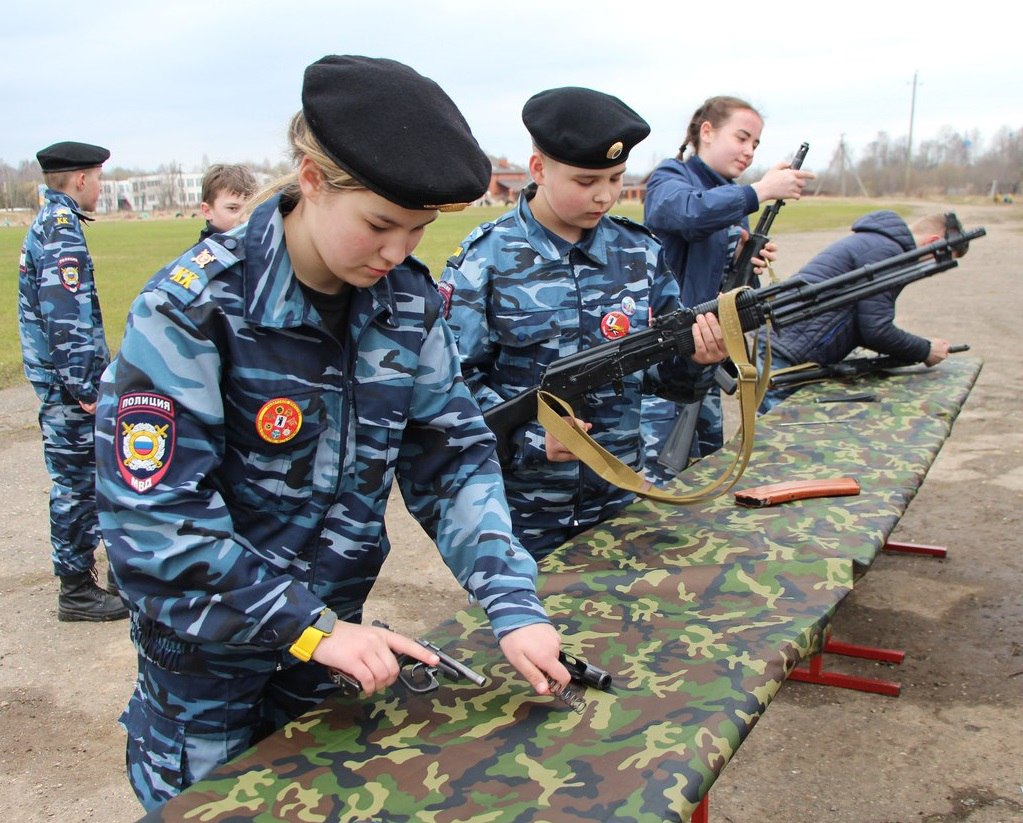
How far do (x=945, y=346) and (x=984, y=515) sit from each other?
1.16m

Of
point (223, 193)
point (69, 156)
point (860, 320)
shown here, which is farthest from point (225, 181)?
point (860, 320)

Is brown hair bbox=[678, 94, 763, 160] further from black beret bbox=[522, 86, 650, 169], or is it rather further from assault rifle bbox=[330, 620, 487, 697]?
assault rifle bbox=[330, 620, 487, 697]

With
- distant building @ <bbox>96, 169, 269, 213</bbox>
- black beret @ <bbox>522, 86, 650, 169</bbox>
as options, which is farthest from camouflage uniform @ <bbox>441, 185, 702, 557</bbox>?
distant building @ <bbox>96, 169, 269, 213</bbox>

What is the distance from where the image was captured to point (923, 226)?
15.8 ft

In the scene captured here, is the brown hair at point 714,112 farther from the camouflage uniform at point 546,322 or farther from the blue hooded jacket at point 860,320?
the camouflage uniform at point 546,322

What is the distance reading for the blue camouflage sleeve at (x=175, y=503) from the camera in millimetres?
1414

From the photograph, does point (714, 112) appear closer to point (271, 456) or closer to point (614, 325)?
point (614, 325)

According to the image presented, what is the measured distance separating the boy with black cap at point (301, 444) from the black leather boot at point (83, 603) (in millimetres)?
2808

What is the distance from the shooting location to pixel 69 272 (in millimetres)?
4168

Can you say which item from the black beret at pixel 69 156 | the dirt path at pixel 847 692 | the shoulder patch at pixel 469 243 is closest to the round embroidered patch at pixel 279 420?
the shoulder patch at pixel 469 243

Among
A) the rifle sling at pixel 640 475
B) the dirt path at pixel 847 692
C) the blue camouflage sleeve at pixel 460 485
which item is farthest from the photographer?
the dirt path at pixel 847 692

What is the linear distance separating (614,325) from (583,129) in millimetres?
554

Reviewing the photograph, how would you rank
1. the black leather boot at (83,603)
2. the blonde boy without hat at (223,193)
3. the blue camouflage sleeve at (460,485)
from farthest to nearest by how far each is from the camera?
the blonde boy without hat at (223,193) < the black leather boot at (83,603) < the blue camouflage sleeve at (460,485)

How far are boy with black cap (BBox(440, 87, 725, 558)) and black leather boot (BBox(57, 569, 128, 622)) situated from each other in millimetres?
2413
